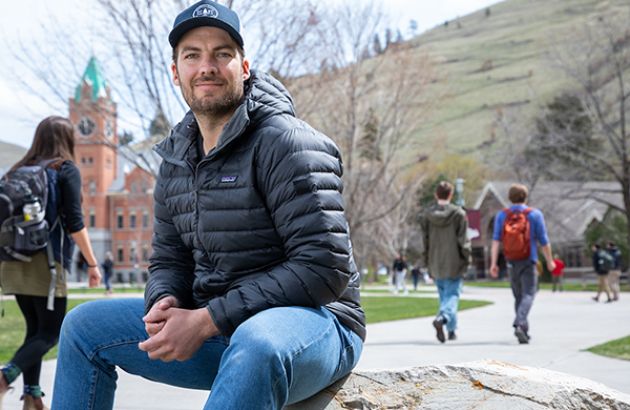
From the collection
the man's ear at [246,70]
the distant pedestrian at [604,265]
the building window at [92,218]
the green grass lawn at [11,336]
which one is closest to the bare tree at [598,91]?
the distant pedestrian at [604,265]

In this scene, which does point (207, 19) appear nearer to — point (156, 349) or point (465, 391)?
point (156, 349)

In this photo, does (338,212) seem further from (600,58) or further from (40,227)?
(600,58)

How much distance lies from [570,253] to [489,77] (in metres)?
105

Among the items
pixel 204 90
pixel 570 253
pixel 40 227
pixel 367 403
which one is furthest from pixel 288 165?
pixel 570 253

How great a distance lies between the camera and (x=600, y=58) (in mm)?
31344

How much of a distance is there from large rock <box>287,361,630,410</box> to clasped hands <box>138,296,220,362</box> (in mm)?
464

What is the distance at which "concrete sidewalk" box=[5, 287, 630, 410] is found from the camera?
5641 mm

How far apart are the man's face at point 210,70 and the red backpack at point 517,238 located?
22.9ft

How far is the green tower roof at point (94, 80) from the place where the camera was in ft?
46.7

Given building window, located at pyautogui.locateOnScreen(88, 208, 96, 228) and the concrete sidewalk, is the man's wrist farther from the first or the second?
building window, located at pyautogui.locateOnScreen(88, 208, 96, 228)

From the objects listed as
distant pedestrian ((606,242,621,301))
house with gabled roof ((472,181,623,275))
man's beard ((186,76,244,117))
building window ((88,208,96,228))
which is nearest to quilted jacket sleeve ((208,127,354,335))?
man's beard ((186,76,244,117))

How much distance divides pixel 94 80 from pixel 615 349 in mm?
10790

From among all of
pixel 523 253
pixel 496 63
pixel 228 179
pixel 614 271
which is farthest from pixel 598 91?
pixel 496 63

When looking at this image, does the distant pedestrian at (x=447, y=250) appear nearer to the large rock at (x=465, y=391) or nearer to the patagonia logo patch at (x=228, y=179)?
the large rock at (x=465, y=391)
